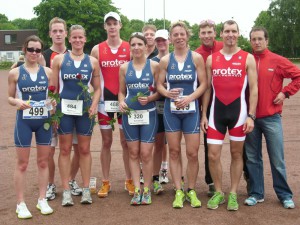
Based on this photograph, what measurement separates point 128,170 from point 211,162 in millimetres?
1326

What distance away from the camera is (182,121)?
5.20 m

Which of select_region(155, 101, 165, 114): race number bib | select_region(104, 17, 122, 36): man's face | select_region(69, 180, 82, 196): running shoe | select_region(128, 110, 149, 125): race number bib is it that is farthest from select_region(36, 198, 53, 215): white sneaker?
select_region(104, 17, 122, 36): man's face

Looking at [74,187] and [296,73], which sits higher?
[296,73]

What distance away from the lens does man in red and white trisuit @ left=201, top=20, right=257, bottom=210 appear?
4930 millimetres

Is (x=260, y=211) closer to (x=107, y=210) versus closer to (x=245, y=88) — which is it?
(x=245, y=88)

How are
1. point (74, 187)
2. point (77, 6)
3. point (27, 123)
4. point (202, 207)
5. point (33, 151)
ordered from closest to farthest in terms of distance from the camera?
point (27, 123) < point (202, 207) < point (74, 187) < point (33, 151) < point (77, 6)

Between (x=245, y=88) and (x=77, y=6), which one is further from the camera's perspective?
(x=77, y=6)

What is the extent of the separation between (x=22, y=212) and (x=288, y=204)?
3176mm

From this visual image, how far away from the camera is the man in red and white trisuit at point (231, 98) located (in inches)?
194

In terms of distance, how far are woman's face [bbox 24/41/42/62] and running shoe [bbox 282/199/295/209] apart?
348 cm

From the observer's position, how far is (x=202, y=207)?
5.17 metres

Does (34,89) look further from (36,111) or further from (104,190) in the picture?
(104,190)

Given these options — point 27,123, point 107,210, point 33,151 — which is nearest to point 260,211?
point 107,210

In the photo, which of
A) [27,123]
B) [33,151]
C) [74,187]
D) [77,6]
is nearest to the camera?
[27,123]
